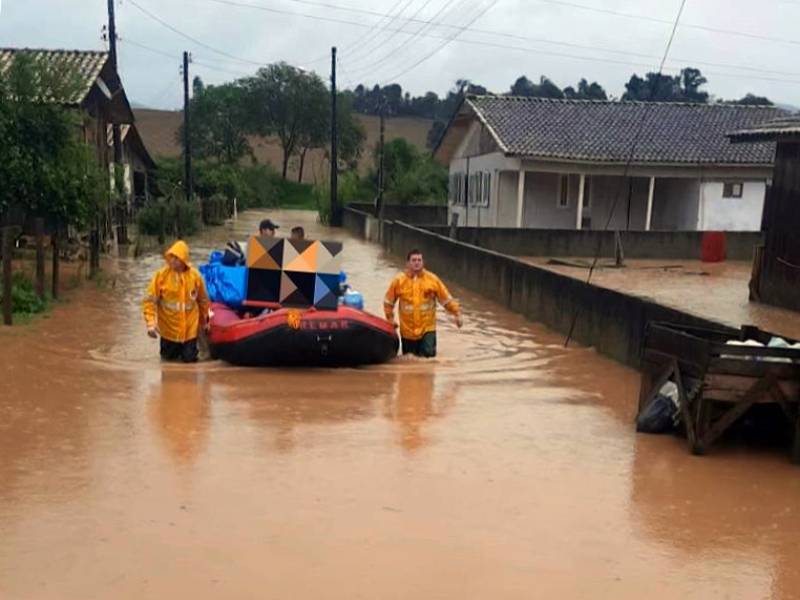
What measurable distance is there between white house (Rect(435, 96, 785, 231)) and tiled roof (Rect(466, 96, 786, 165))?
37mm

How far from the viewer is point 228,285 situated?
12.1 m

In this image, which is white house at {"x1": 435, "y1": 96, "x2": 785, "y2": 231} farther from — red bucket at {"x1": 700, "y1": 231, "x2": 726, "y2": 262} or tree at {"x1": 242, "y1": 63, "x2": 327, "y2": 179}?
tree at {"x1": 242, "y1": 63, "x2": 327, "y2": 179}

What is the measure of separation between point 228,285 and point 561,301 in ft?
16.3

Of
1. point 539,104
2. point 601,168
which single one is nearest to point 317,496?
point 601,168

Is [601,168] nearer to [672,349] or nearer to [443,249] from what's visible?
[443,249]

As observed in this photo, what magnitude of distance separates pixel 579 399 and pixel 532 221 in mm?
24300

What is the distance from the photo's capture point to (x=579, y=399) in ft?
32.7

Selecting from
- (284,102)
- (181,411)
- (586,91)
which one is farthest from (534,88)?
(181,411)

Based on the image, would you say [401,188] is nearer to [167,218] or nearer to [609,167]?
[609,167]

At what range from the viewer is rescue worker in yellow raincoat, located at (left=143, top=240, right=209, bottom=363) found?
10.8 m

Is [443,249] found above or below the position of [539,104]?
below

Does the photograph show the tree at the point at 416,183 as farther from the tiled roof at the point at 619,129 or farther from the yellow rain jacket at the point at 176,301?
the yellow rain jacket at the point at 176,301

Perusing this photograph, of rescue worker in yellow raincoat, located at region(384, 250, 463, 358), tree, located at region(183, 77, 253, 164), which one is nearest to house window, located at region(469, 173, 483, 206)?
rescue worker in yellow raincoat, located at region(384, 250, 463, 358)

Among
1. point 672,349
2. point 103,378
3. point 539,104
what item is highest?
point 539,104
